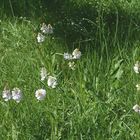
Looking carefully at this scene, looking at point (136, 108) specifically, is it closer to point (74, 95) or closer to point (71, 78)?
point (74, 95)

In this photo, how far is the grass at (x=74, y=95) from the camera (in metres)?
2.86

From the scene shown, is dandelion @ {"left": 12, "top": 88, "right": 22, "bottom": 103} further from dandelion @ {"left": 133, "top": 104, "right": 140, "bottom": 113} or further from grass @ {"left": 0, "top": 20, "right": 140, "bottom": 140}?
dandelion @ {"left": 133, "top": 104, "right": 140, "bottom": 113}

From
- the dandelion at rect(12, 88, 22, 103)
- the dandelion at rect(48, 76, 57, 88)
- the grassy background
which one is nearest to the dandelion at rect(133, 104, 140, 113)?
the grassy background

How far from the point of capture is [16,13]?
15.3 ft

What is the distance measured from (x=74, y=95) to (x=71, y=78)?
0.22 meters

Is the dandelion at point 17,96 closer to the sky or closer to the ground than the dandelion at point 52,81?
closer to the ground

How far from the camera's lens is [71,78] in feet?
10.9

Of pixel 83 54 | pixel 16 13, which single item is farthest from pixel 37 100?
pixel 16 13

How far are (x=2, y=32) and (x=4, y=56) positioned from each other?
21.2 inches

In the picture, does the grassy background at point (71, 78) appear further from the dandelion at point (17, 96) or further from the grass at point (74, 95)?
the dandelion at point (17, 96)

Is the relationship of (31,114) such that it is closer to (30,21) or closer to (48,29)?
(48,29)

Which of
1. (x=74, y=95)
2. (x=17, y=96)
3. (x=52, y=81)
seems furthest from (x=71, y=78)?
(x=17, y=96)

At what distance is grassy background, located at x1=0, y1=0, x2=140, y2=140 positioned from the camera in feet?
9.44

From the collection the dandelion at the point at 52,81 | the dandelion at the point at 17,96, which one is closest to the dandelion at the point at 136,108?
the dandelion at the point at 52,81
